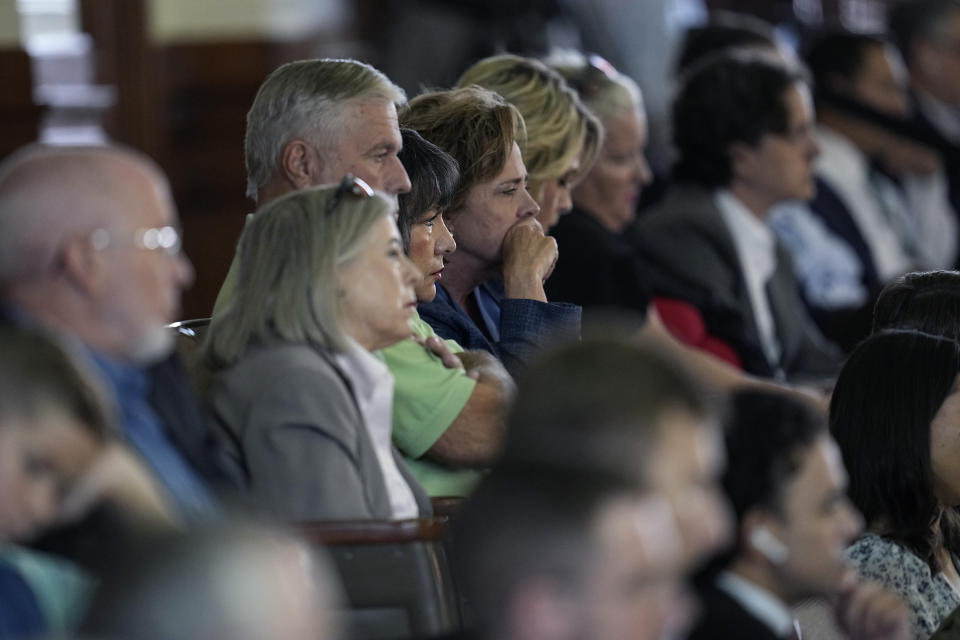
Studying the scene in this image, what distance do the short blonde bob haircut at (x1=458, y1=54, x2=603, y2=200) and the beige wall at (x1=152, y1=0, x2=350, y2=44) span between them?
9.08 feet

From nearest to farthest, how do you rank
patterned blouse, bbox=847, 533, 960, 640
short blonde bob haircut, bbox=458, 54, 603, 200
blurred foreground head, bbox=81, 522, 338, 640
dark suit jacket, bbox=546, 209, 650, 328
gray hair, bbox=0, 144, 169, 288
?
blurred foreground head, bbox=81, 522, 338, 640
gray hair, bbox=0, 144, 169, 288
patterned blouse, bbox=847, 533, 960, 640
short blonde bob haircut, bbox=458, 54, 603, 200
dark suit jacket, bbox=546, 209, 650, 328

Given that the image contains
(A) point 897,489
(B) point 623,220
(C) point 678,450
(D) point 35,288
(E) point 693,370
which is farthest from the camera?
(B) point 623,220

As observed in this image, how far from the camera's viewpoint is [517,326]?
290cm

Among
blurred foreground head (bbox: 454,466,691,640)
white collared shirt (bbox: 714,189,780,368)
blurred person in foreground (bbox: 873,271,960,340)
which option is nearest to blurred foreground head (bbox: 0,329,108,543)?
blurred foreground head (bbox: 454,466,691,640)

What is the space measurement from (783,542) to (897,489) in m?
0.64

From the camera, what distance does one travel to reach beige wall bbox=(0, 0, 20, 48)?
5410mm

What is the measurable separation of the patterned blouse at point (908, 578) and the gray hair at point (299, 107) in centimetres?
107

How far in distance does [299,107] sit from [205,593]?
1.71 m

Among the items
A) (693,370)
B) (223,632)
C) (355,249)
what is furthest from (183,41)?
(223,632)

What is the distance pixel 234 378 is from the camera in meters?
2.16

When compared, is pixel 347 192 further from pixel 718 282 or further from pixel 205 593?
pixel 718 282

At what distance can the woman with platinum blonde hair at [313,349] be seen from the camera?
2145mm

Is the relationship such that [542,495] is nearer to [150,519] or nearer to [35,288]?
[150,519]

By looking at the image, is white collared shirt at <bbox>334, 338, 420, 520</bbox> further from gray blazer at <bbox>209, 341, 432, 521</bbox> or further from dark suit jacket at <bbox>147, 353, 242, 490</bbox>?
dark suit jacket at <bbox>147, 353, 242, 490</bbox>
